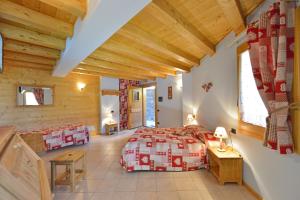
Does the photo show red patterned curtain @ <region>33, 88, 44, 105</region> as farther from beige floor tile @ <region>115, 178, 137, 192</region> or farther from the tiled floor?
beige floor tile @ <region>115, 178, 137, 192</region>

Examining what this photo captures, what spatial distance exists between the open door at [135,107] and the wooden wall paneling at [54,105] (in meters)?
1.58

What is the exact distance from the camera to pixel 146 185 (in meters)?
2.60

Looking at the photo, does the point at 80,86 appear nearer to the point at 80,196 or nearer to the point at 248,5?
the point at 80,196

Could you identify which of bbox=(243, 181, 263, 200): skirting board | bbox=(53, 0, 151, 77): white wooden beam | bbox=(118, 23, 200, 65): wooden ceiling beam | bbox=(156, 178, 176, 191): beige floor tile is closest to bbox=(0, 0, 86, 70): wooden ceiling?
bbox=(53, 0, 151, 77): white wooden beam

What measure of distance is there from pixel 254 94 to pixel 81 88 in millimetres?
5161

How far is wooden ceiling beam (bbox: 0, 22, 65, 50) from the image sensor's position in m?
2.48

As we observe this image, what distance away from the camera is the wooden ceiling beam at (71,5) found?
1646mm

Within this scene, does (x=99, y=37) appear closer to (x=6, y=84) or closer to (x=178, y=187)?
(x=178, y=187)

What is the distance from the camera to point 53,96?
16.3ft

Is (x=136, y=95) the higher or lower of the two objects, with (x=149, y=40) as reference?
lower

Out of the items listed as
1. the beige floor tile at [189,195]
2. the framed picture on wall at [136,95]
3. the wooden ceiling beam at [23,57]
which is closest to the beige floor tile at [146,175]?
the beige floor tile at [189,195]

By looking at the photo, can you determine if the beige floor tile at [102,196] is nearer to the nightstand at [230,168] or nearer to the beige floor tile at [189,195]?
the beige floor tile at [189,195]

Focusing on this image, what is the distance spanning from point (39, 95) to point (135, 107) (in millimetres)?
4084

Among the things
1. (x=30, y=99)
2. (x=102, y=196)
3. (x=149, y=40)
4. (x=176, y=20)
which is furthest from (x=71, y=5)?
(x=30, y=99)
